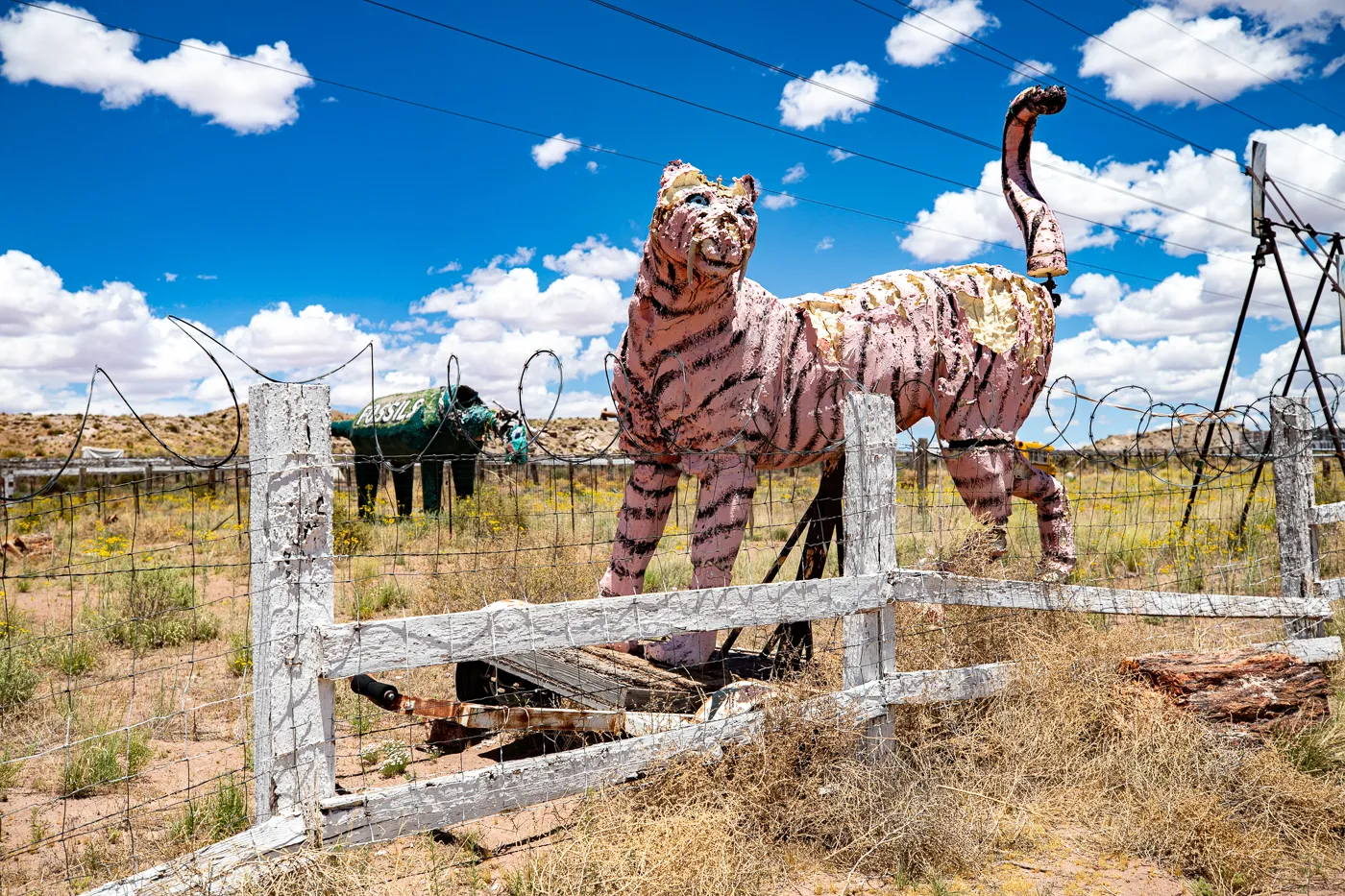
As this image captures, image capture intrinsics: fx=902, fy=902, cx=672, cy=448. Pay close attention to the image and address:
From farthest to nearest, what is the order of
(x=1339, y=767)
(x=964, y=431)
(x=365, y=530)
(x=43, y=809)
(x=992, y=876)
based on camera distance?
(x=365, y=530) < (x=964, y=431) < (x=1339, y=767) < (x=43, y=809) < (x=992, y=876)

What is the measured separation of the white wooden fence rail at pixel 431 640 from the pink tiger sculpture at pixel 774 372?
54 cm

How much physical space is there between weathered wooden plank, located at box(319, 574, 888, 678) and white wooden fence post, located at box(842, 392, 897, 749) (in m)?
0.09

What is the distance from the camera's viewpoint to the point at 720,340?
3953mm

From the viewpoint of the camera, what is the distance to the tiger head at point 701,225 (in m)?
3.54

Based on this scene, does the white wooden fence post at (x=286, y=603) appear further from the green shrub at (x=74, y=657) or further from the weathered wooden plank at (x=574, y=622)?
the green shrub at (x=74, y=657)

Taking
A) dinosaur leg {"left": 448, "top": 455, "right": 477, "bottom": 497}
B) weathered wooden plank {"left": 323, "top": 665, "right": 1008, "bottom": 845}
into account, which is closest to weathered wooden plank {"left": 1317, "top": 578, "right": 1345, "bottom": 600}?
weathered wooden plank {"left": 323, "top": 665, "right": 1008, "bottom": 845}

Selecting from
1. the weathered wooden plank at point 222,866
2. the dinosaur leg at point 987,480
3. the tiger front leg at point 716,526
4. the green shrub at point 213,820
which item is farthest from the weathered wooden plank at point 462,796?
the dinosaur leg at point 987,480

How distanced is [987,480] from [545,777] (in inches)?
121

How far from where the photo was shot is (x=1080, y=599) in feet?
13.4

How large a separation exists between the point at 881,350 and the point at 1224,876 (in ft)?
8.53

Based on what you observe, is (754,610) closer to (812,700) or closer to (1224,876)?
(812,700)

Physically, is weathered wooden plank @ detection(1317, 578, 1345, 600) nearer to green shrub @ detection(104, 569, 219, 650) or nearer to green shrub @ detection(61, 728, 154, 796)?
green shrub @ detection(61, 728, 154, 796)

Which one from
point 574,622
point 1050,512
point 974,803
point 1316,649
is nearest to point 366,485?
point 1050,512

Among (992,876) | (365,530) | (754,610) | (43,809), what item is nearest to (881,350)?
(754,610)
